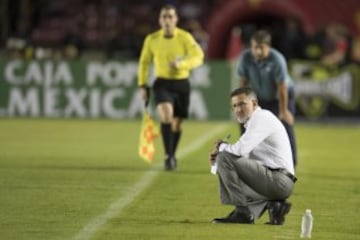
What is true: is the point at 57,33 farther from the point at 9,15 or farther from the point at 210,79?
the point at 210,79

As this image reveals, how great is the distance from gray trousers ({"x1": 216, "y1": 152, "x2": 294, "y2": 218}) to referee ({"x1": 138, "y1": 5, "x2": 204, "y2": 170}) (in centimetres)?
536

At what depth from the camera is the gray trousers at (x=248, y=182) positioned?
1071 centimetres

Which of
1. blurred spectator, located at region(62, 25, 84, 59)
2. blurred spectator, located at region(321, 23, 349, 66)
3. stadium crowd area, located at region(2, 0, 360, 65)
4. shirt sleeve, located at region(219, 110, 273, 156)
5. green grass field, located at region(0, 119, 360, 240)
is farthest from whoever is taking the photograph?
blurred spectator, located at region(62, 25, 84, 59)

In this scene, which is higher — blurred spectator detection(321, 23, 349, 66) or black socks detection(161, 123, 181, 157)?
blurred spectator detection(321, 23, 349, 66)

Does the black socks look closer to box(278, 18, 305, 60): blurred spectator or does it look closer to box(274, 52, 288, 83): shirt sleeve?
box(274, 52, 288, 83): shirt sleeve

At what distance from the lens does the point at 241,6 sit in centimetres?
3175

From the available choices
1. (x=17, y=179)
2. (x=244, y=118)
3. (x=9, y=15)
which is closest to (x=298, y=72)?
(x=9, y=15)

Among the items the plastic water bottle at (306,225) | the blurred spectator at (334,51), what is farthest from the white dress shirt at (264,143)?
the blurred spectator at (334,51)

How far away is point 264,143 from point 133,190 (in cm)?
297

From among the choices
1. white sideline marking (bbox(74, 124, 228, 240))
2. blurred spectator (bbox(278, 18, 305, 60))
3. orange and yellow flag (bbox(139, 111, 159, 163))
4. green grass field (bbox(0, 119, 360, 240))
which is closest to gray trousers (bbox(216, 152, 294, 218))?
green grass field (bbox(0, 119, 360, 240))

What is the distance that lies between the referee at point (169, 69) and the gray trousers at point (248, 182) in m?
5.36

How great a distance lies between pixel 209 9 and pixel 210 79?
6832 mm

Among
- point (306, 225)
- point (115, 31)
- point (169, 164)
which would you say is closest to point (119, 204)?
point (306, 225)

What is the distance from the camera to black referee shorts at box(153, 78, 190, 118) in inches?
650
